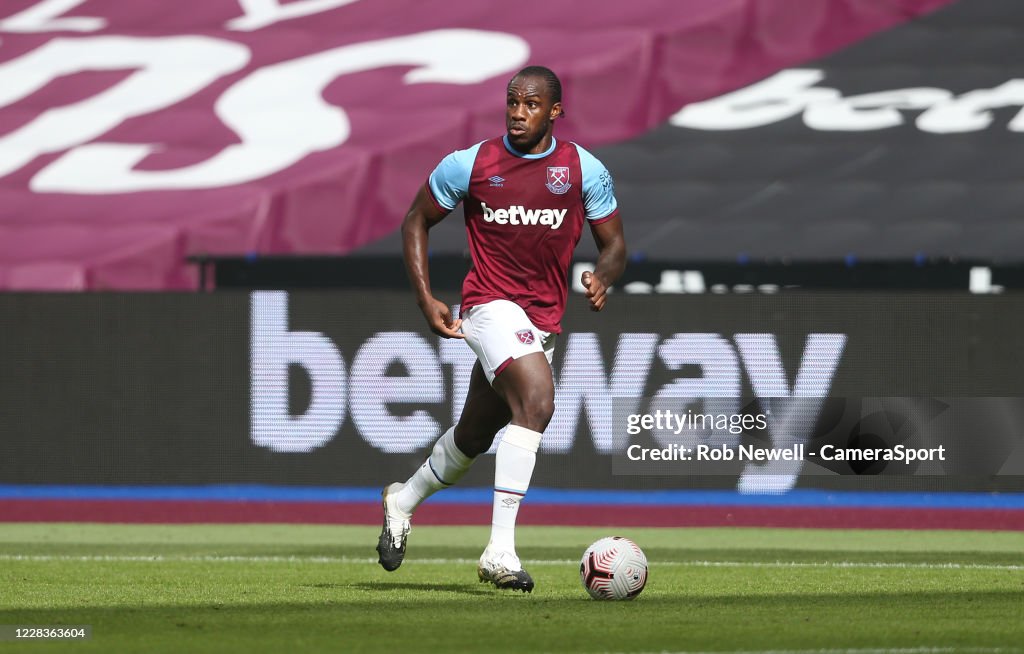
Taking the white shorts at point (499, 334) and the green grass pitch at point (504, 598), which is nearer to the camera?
the green grass pitch at point (504, 598)

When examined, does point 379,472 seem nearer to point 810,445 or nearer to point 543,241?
point 810,445

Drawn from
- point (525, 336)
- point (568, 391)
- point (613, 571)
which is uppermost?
point (525, 336)

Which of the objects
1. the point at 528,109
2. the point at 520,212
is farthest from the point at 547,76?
the point at 520,212

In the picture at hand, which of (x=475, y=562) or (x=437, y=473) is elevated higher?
(x=437, y=473)

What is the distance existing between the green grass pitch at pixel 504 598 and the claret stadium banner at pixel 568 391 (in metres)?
1.23

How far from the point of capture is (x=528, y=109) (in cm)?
712

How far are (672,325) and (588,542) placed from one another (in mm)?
2045

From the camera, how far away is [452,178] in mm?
7266

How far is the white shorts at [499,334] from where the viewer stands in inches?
275

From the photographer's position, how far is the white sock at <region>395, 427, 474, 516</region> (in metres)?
7.39

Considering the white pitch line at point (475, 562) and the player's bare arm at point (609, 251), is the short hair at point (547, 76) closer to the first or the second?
the player's bare arm at point (609, 251)

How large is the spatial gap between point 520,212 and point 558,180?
0.20m

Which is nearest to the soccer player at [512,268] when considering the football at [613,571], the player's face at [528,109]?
the player's face at [528,109]

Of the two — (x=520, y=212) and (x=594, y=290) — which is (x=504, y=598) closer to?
(x=594, y=290)
